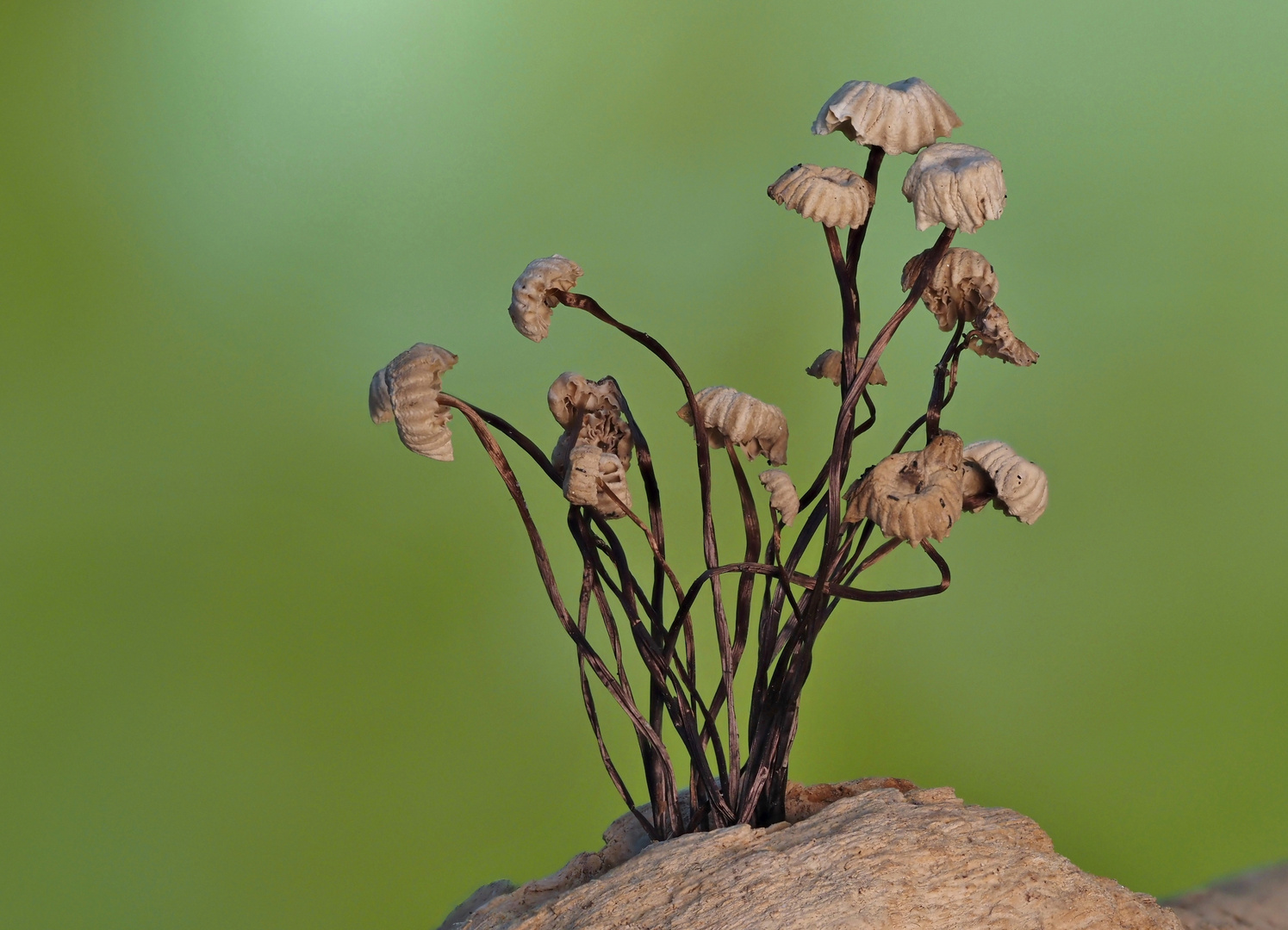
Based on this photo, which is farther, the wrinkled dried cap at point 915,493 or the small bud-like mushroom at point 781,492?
the small bud-like mushroom at point 781,492

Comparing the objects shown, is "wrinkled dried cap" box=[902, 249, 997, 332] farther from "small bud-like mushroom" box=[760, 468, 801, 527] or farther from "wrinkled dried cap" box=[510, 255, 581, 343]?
"wrinkled dried cap" box=[510, 255, 581, 343]

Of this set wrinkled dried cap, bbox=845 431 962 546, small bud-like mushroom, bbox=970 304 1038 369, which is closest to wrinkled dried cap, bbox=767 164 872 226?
small bud-like mushroom, bbox=970 304 1038 369

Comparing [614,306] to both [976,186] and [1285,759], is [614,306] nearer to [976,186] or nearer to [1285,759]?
[976,186]

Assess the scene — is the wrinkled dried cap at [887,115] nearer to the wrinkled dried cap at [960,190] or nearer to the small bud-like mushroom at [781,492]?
the wrinkled dried cap at [960,190]

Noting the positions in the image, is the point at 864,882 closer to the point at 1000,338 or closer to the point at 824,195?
the point at 1000,338

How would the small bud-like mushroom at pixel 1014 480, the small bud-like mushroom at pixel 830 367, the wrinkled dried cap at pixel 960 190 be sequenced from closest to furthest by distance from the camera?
the wrinkled dried cap at pixel 960 190 < the small bud-like mushroom at pixel 1014 480 < the small bud-like mushroom at pixel 830 367

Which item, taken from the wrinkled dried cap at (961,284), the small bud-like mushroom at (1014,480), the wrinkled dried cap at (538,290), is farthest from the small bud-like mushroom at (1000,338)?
the wrinkled dried cap at (538,290)
